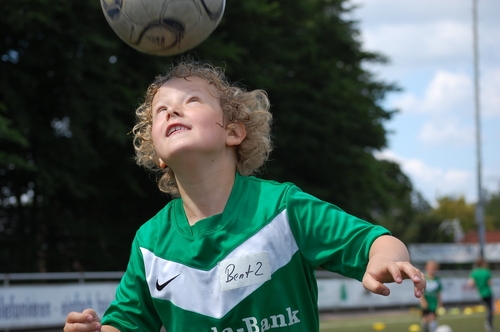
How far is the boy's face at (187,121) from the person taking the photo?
324 cm

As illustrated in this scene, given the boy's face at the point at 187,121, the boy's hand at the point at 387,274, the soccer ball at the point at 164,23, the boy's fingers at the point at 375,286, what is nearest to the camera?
the boy's hand at the point at 387,274

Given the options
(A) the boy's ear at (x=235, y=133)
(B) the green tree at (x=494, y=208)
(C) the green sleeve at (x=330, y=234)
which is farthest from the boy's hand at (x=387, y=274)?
(B) the green tree at (x=494, y=208)

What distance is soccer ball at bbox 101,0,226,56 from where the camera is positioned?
4.09 meters

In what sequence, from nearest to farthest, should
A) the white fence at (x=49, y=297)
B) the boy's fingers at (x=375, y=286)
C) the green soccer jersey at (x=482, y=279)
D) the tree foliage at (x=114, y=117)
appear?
1. the boy's fingers at (x=375, y=286)
2. the white fence at (x=49, y=297)
3. the tree foliage at (x=114, y=117)
4. the green soccer jersey at (x=482, y=279)

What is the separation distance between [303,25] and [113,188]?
7784 millimetres

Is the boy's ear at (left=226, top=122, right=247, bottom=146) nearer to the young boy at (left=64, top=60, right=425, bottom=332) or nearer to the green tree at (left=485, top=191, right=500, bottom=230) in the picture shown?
the young boy at (left=64, top=60, right=425, bottom=332)

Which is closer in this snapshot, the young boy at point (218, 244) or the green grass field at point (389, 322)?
the young boy at point (218, 244)

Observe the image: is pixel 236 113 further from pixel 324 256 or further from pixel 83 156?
pixel 83 156

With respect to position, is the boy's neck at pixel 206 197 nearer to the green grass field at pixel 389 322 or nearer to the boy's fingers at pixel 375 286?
the boy's fingers at pixel 375 286

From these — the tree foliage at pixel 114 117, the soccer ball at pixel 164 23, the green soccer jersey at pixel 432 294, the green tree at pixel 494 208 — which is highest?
the green tree at pixel 494 208

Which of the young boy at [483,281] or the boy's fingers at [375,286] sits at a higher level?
the young boy at [483,281]

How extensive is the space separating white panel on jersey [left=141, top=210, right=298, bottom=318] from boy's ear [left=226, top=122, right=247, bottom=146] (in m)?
0.49

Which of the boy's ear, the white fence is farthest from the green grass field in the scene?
the boy's ear

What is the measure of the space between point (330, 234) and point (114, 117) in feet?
50.2
